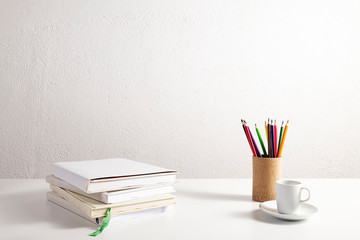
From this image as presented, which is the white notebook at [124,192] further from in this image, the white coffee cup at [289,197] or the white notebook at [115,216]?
the white coffee cup at [289,197]

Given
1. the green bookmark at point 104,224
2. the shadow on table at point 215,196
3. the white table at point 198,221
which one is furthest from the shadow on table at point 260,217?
the green bookmark at point 104,224

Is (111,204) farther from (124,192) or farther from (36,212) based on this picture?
(36,212)

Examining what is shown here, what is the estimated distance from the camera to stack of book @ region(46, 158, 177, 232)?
0.84 meters

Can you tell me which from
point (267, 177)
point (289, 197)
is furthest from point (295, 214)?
point (267, 177)

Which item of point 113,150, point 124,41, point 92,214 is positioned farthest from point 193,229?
point 124,41

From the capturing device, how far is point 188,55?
1.71 m

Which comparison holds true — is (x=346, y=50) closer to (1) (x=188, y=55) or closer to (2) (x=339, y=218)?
(1) (x=188, y=55)

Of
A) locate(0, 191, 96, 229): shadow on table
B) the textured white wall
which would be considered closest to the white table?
locate(0, 191, 96, 229): shadow on table

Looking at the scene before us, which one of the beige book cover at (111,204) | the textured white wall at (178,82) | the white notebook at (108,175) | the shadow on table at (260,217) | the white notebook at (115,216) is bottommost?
the shadow on table at (260,217)

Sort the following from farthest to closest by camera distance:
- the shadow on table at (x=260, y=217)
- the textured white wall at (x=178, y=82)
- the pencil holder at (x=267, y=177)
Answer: the textured white wall at (x=178, y=82) < the pencil holder at (x=267, y=177) < the shadow on table at (x=260, y=217)

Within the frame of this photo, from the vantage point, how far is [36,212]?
3.11ft

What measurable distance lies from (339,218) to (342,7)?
1.14m

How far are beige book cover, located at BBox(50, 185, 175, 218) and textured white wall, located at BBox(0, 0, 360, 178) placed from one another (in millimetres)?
756

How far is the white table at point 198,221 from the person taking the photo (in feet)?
2.64
